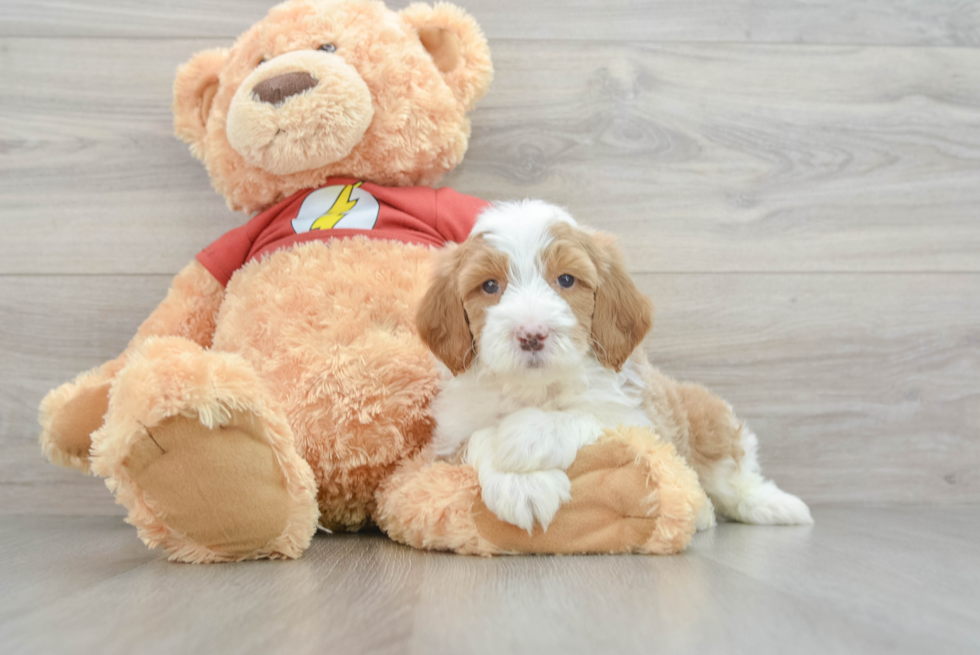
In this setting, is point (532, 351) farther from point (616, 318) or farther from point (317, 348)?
point (317, 348)

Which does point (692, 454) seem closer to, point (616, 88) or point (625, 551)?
point (625, 551)

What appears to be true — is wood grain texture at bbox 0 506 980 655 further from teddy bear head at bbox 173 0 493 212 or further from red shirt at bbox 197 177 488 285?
teddy bear head at bbox 173 0 493 212

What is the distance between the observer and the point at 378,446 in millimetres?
1123

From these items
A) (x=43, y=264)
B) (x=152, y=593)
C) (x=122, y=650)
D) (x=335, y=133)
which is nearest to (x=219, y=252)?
(x=335, y=133)

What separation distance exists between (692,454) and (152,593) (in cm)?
87

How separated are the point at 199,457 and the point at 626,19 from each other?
4.12 ft

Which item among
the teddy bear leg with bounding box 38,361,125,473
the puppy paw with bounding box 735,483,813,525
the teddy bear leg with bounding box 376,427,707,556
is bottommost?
the puppy paw with bounding box 735,483,813,525

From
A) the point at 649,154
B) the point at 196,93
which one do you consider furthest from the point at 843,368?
the point at 196,93

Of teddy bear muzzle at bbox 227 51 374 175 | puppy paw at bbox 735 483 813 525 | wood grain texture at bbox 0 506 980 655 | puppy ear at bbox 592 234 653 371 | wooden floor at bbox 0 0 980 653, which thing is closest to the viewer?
wood grain texture at bbox 0 506 980 655

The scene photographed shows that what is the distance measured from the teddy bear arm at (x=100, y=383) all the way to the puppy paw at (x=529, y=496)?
68cm

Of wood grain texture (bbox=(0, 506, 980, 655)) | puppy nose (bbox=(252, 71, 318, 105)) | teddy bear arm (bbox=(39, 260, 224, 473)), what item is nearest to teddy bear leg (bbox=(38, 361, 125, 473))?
teddy bear arm (bbox=(39, 260, 224, 473))

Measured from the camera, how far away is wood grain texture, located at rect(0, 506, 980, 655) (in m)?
0.63

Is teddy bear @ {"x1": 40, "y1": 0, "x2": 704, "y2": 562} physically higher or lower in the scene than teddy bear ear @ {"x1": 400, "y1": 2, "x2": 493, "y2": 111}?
lower

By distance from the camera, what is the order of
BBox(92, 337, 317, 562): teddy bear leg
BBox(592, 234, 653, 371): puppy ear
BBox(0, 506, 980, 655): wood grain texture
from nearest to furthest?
BBox(0, 506, 980, 655): wood grain texture, BBox(92, 337, 317, 562): teddy bear leg, BBox(592, 234, 653, 371): puppy ear
